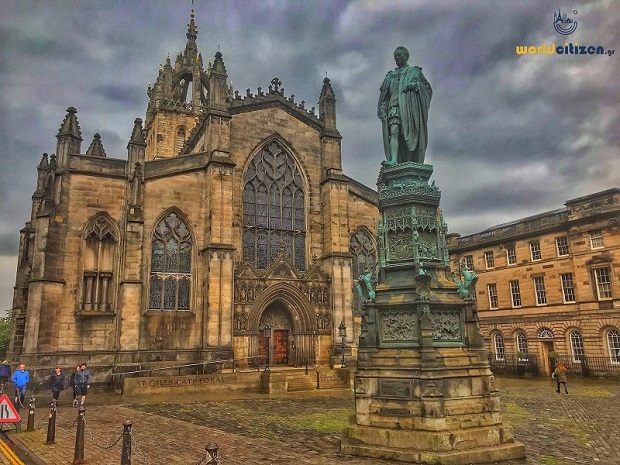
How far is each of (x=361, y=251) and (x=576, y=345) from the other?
573 inches

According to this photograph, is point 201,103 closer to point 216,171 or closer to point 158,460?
point 216,171

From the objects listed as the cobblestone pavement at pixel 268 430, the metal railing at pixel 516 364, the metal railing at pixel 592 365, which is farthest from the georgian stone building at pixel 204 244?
the metal railing at pixel 592 365

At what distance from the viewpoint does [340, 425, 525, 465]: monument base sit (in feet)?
25.2

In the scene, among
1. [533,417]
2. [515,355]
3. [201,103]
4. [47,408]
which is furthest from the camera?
[201,103]

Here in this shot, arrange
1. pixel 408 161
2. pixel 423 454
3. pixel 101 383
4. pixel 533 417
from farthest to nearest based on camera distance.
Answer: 1. pixel 101 383
2. pixel 533 417
3. pixel 408 161
4. pixel 423 454

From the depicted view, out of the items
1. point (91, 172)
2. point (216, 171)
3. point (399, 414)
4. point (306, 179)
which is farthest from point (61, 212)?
point (399, 414)

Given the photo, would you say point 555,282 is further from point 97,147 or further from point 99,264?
point 97,147

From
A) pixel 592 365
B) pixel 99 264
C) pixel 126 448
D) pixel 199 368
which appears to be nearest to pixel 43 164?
pixel 99 264

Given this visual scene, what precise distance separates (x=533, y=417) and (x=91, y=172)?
21.7 m

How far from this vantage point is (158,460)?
8984 millimetres

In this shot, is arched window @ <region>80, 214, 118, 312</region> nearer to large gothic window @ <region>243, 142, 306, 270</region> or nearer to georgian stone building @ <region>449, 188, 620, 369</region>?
large gothic window @ <region>243, 142, 306, 270</region>

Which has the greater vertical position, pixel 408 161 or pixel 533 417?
pixel 408 161

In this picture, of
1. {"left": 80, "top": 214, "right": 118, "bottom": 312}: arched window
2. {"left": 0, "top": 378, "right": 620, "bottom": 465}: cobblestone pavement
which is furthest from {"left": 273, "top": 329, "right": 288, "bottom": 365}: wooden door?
{"left": 80, "top": 214, "right": 118, "bottom": 312}: arched window

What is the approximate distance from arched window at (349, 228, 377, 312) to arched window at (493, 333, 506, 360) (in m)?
12.2
